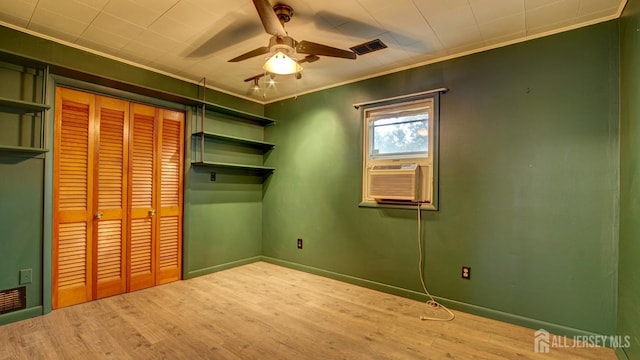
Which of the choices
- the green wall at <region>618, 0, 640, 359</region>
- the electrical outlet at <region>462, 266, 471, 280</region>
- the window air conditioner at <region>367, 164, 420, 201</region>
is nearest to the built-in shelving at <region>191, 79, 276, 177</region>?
the window air conditioner at <region>367, 164, 420, 201</region>

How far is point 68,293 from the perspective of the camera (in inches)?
111

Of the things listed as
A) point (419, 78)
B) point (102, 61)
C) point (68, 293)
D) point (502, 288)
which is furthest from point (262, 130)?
point (502, 288)

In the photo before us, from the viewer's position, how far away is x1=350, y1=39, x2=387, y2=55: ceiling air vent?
270 centimetres

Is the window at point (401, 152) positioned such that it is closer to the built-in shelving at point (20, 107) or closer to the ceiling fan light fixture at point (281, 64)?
the ceiling fan light fixture at point (281, 64)

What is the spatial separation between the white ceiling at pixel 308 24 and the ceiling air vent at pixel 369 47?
6 centimetres

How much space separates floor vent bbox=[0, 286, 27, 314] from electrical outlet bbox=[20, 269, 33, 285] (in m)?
0.05

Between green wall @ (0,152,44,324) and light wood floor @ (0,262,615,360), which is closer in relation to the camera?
light wood floor @ (0,262,615,360)

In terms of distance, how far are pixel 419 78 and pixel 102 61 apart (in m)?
3.26

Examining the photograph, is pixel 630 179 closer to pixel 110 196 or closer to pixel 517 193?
pixel 517 193

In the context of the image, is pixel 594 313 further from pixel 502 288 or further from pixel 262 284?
pixel 262 284

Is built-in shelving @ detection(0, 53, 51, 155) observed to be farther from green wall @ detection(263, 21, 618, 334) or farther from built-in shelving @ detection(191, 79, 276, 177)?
green wall @ detection(263, 21, 618, 334)

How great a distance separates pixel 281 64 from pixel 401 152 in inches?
66.4

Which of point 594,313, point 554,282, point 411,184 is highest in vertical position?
point 411,184

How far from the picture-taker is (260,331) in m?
2.42
